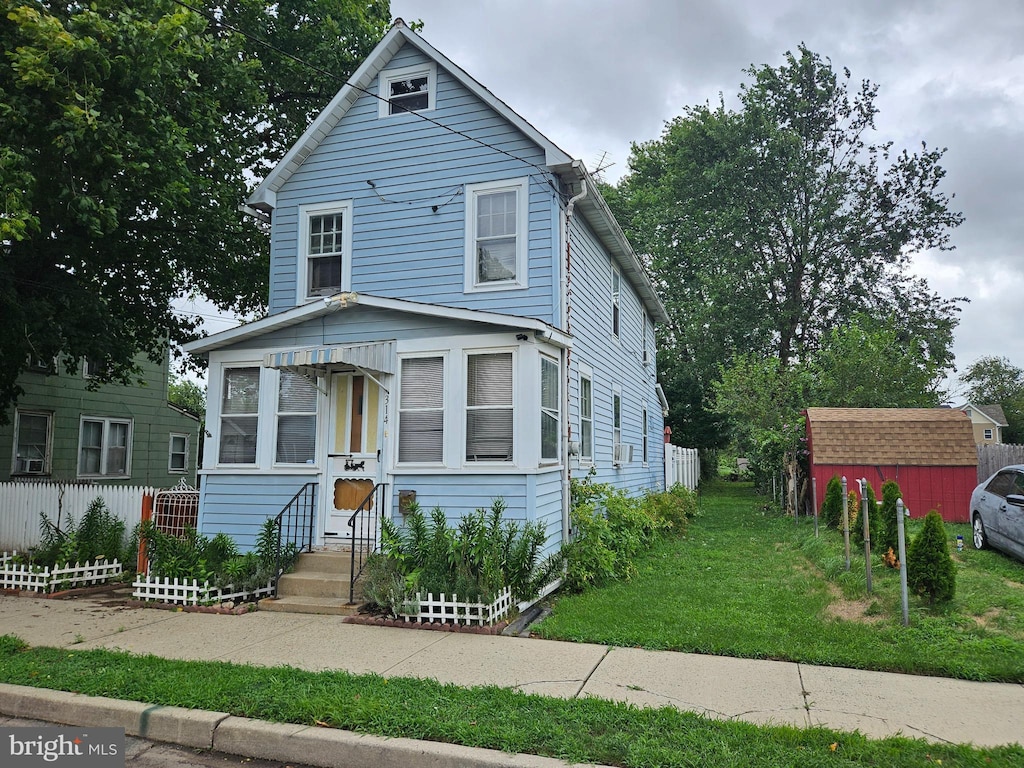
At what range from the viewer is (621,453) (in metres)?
15.1

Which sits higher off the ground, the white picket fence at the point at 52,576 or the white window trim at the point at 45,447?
the white window trim at the point at 45,447

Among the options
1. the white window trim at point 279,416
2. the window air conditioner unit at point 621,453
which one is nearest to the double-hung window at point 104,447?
the white window trim at point 279,416

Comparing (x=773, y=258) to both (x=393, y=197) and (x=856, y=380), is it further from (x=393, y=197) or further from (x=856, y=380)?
(x=393, y=197)

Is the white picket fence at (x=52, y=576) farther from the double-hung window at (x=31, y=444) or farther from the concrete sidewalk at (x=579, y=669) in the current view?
the double-hung window at (x=31, y=444)

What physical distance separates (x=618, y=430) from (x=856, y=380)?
1019 centimetres

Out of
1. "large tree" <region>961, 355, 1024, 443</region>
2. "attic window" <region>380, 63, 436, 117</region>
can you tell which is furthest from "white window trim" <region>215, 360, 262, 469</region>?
"large tree" <region>961, 355, 1024, 443</region>

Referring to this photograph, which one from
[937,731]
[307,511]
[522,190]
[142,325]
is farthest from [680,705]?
[142,325]

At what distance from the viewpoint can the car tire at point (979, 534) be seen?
35.9 ft

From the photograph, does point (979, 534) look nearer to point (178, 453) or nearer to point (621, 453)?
point (621, 453)

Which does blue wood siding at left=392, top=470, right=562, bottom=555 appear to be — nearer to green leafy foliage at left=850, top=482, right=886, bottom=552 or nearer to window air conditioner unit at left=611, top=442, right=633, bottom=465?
green leafy foliage at left=850, top=482, right=886, bottom=552

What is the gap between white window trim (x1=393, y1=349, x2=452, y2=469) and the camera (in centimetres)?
945

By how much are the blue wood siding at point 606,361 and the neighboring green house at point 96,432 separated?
1168 centimetres

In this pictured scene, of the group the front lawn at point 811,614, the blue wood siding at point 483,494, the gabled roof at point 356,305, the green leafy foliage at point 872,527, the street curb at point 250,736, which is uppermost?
the gabled roof at point 356,305

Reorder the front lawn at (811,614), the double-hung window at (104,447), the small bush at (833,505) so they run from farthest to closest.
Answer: the double-hung window at (104,447) → the small bush at (833,505) → the front lawn at (811,614)
